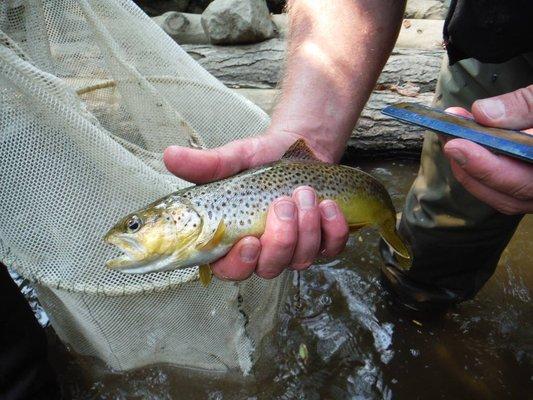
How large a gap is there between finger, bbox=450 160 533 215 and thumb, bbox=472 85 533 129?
0.49 ft

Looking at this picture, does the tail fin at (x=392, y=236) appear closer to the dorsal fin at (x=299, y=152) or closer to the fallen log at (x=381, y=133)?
the dorsal fin at (x=299, y=152)

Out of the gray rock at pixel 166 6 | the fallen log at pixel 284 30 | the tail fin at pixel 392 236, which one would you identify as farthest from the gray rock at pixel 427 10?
the tail fin at pixel 392 236

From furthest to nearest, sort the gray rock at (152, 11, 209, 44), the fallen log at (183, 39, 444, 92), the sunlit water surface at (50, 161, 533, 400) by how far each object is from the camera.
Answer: the gray rock at (152, 11, 209, 44) → the fallen log at (183, 39, 444, 92) → the sunlit water surface at (50, 161, 533, 400)

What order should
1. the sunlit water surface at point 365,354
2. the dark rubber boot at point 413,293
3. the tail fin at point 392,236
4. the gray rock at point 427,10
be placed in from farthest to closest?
the gray rock at point 427,10 → the dark rubber boot at point 413,293 → the sunlit water surface at point 365,354 → the tail fin at point 392,236

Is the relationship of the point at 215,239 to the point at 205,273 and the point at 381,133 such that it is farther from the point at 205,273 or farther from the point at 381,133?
the point at 381,133

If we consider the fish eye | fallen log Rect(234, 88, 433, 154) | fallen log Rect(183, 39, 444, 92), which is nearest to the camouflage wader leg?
fallen log Rect(234, 88, 433, 154)

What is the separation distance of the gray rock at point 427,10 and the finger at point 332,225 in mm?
5437

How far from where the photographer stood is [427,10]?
19.8ft

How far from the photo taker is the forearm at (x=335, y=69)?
176cm

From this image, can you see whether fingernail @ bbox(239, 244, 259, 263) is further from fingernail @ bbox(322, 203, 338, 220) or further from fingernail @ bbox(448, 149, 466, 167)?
fingernail @ bbox(448, 149, 466, 167)

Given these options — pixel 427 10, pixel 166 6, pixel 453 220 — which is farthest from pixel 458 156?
pixel 166 6

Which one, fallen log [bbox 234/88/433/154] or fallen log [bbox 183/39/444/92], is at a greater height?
fallen log [bbox 183/39/444/92]

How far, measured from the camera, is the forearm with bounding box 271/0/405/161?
1.76m

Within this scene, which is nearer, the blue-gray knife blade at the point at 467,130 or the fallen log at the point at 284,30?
the blue-gray knife blade at the point at 467,130
